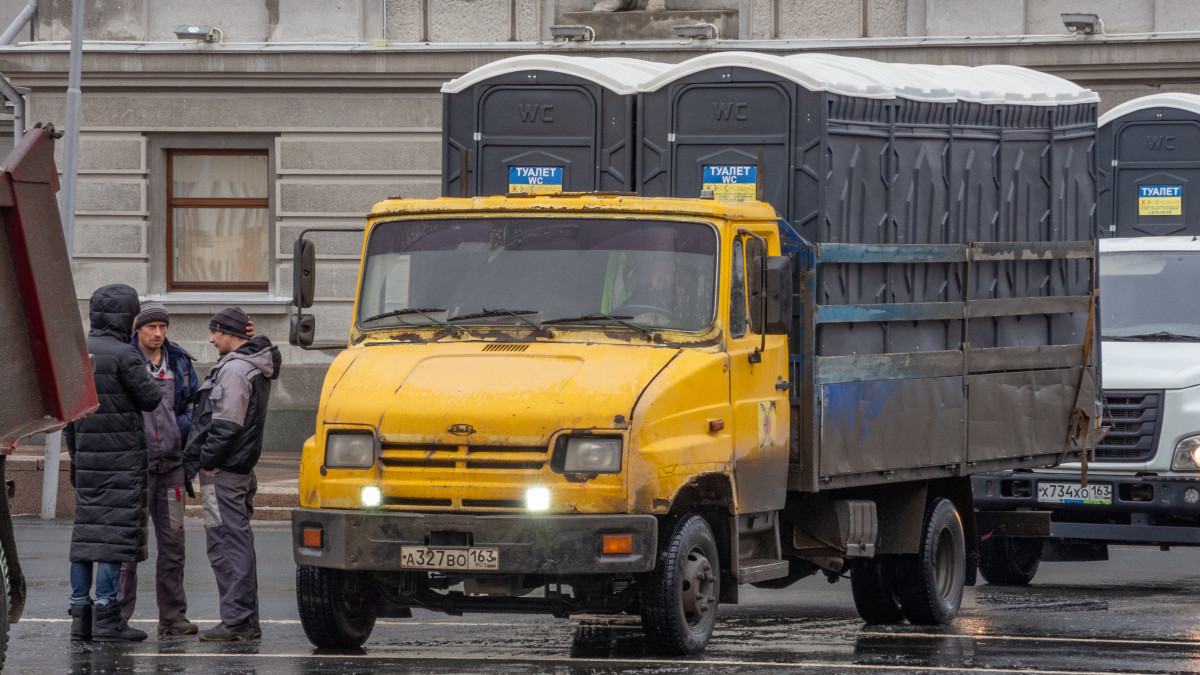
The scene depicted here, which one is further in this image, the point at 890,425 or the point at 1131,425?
the point at 1131,425

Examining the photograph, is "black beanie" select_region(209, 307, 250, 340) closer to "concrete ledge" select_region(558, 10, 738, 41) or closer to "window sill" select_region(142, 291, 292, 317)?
"window sill" select_region(142, 291, 292, 317)

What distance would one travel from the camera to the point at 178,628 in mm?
10680

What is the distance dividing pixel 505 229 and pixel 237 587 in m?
2.27

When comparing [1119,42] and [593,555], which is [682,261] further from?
[1119,42]

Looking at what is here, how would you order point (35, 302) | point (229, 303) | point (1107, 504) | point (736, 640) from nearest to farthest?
point (35, 302)
point (736, 640)
point (1107, 504)
point (229, 303)

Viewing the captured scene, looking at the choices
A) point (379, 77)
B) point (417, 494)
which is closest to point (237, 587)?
point (417, 494)

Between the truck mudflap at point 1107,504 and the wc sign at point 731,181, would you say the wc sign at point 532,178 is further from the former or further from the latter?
the truck mudflap at point 1107,504

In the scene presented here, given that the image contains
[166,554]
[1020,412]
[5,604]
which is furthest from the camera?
[1020,412]

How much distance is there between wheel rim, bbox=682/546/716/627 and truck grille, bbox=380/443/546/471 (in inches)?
34.8

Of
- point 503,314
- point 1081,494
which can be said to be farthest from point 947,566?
point 503,314

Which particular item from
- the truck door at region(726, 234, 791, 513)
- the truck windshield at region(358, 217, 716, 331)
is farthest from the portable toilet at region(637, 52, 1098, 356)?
the truck windshield at region(358, 217, 716, 331)

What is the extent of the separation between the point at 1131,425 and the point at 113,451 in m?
6.54

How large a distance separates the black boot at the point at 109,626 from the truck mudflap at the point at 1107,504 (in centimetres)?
526

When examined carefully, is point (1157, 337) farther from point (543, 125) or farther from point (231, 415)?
point (231, 415)
